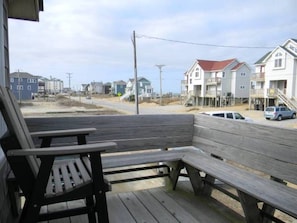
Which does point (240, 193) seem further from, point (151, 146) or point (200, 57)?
point (200, 57)

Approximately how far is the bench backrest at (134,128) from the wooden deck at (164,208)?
1.61ft

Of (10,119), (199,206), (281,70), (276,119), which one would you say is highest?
(281,70)

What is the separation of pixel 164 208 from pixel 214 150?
0.77 meters

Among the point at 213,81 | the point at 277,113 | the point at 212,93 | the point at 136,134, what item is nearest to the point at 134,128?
the point at 136,134

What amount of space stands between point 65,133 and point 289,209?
1.48 m

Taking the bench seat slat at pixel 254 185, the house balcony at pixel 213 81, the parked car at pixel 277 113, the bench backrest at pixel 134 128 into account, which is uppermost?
the house balcony at pixel 213 81

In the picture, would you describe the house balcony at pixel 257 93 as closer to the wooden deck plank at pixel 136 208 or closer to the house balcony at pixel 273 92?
the house balcony at pixel 273 92

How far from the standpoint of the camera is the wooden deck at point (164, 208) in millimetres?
1988

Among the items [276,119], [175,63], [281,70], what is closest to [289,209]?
[276,119]

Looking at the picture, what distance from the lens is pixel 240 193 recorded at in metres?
1.74

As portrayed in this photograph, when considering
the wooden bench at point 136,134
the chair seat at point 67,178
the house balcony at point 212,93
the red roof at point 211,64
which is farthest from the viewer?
the house balcony at point 212,93

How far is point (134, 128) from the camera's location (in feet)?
8.66

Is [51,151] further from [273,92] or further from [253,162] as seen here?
[273,92]

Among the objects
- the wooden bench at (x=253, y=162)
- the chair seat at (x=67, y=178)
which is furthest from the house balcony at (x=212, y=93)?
the chair seat at (x=67, y=178)
